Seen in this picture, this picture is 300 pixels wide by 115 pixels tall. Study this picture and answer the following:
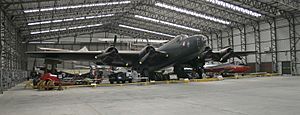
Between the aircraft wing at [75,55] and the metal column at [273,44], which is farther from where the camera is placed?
the metal column at [273,44]

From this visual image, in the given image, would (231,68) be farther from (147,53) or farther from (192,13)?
(147,53)

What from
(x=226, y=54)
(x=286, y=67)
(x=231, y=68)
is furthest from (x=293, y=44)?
(x=226, y=54)

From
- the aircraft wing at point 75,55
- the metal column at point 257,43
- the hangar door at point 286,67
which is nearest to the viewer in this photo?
the aircraft wing at point 75,55

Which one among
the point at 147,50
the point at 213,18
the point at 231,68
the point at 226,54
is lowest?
the point at 231,68

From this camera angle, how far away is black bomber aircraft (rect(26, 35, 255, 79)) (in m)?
23.9

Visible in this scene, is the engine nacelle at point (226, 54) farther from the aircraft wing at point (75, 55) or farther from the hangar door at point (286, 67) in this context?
the hangar door at point (286, 67)

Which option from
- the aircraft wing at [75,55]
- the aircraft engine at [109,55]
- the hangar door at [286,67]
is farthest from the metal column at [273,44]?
the aircraft engine at [109,55]

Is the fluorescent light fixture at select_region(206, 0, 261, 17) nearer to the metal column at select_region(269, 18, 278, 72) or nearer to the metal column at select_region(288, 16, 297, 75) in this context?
the metal column at select_region(269, 18, 278, 72)

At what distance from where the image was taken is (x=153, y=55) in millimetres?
24031

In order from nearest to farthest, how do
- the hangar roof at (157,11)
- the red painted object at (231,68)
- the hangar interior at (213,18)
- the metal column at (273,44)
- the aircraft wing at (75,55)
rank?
the aircraft wing at (75,55) → the hangar roof at (157,11) → the hangar interior at (213,18) → the red painted object at (231,68) → the metal column at (273,44)

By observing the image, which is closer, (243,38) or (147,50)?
(147,50)

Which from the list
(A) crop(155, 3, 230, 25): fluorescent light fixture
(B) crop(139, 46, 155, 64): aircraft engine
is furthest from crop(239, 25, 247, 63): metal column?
(B) crop(139, 46, 155, 64): aircraft engine

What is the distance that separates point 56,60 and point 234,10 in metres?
25.6

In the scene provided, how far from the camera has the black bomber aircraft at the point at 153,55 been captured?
2392 cm
